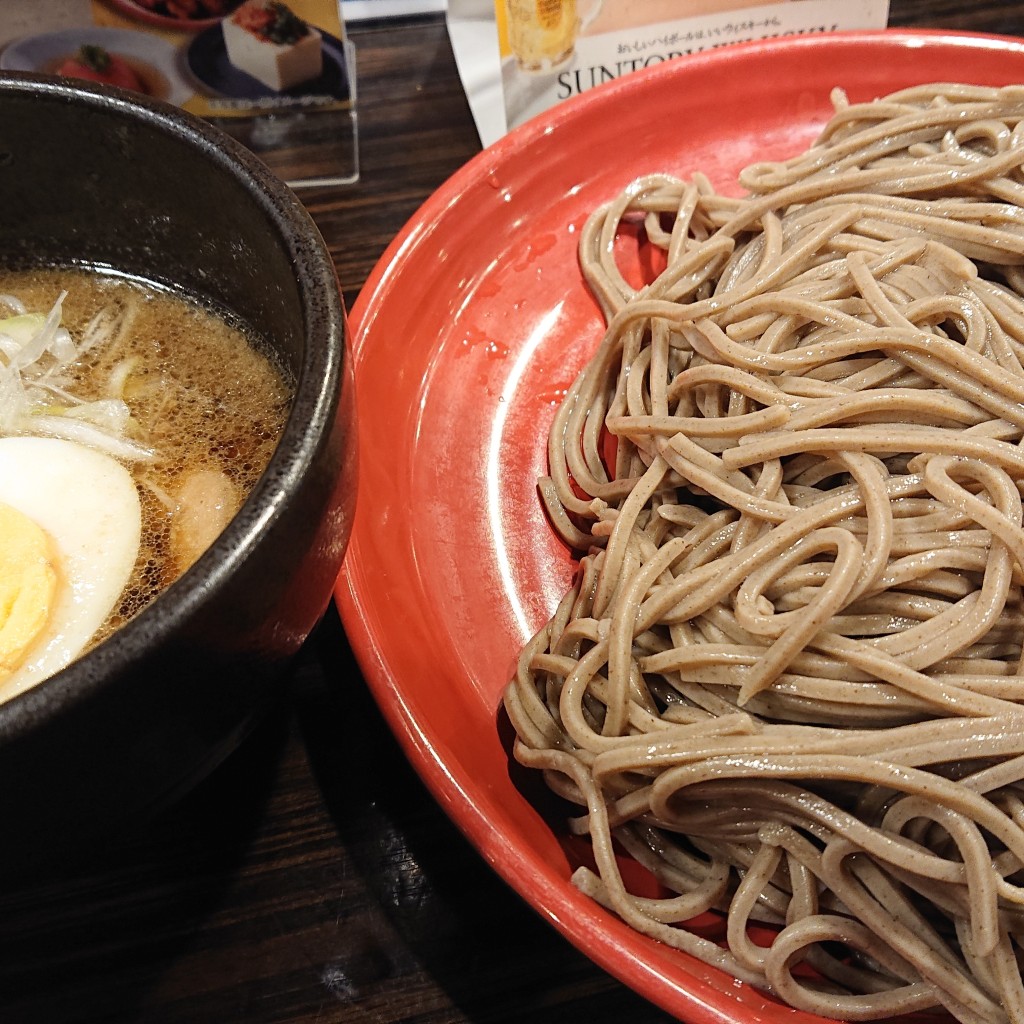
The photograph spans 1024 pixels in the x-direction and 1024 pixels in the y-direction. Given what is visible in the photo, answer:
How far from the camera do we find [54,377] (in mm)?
1300

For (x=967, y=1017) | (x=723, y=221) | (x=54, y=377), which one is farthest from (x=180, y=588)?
(x=723, y=221)

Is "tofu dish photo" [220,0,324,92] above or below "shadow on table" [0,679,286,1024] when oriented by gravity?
above

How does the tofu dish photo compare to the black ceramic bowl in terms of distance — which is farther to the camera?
the tofu dish photo

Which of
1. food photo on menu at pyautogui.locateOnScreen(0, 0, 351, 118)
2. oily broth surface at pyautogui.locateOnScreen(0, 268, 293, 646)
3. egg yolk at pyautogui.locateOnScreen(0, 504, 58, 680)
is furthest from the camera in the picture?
food photo on menu at pyautogui.locateOnScreen(0, 0, 351, 118)

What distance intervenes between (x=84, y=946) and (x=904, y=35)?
2429 millimetres

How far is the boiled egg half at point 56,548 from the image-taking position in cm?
104

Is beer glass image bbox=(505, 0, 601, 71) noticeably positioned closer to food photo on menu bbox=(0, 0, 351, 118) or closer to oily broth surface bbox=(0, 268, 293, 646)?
food photo on menu bbox=(0, 0, 351, 118)

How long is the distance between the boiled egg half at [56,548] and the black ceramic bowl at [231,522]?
26 cm

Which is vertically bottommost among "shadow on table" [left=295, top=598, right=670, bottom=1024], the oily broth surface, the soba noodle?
"shadow on table" [left=295, top=598, right=670, bottom=1024]

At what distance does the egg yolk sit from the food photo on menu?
4.26 ft

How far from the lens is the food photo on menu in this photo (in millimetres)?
1982

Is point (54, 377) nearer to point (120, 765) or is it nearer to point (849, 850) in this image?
point (120, 765)

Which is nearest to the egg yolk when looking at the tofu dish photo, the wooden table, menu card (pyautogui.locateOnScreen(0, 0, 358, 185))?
the wooden table

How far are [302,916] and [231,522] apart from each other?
0.72m
